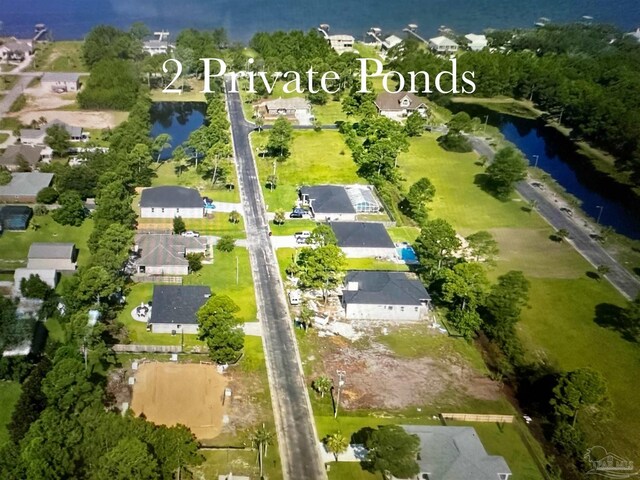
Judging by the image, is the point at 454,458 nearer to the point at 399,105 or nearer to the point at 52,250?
the point at 52,250

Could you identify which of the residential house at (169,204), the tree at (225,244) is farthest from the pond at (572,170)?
the residential house at (169,204)

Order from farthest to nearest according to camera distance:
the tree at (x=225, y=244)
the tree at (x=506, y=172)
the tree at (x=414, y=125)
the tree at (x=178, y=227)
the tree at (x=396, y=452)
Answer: the tree at (x=414, y=125) < the tree at (x=506, y=172) < the tree at (x=178, y=227) < the tree at (x=225, y=244) < the tree at (x=396, y=452)

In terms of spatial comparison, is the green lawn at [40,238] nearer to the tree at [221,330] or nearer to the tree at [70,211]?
the tree at [70,211]

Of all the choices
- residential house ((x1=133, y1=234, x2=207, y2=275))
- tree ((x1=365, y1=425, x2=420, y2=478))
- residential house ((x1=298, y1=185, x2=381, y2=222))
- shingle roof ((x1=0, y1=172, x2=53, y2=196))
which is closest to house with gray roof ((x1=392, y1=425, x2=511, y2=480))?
tree ((x1=365, y1=425, x2=420, y2=478))

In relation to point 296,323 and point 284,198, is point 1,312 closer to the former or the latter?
point 296,323

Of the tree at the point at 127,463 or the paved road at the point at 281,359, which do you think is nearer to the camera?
the tree at the point at 127,463

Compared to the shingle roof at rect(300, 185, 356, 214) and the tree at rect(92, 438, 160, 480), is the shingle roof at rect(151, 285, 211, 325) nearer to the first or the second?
the tree at rect(92, 438, 160, 480)

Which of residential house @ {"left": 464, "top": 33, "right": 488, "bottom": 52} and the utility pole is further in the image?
residential house @ {"left": 464, "top": 33, "right": 488, "bottom": 52}
